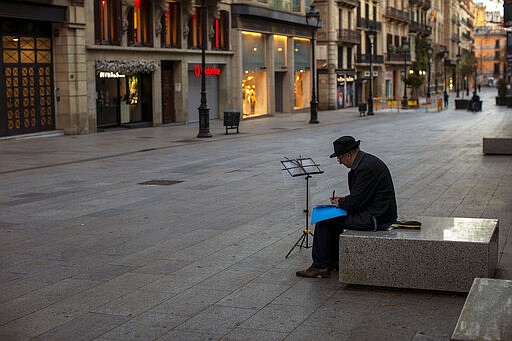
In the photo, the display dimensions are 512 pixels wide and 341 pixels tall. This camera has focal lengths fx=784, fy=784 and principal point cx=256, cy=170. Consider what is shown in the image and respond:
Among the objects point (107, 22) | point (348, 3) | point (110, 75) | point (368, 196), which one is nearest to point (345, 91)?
point (348, 3)

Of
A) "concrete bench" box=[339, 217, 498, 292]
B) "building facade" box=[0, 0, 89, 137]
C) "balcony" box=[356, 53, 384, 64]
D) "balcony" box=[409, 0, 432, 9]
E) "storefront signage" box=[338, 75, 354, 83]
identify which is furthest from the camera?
"balcony" box=[409, 0, 432, 9]

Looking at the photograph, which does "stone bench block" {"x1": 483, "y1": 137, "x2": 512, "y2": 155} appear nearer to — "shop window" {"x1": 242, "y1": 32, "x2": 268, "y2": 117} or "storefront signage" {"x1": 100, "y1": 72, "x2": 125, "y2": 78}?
"storefront signage" {"x1": 100, "y1": 72, "x2": 125, "y2": 78}

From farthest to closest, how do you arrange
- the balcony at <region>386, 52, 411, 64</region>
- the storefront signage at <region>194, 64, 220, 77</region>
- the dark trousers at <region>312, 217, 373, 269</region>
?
the balcony at <region>386, 52, 411, 64</region> → the storefront signage at <region>194, 64, 220, 77</region> → the dark trousers at <region>312, 217, 373, 269</region>

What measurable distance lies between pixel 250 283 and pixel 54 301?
6.21 ft

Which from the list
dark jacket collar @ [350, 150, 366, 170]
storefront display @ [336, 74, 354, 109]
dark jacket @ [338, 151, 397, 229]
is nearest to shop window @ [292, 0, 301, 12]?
storefront display @ [336, 74, 354, 109]

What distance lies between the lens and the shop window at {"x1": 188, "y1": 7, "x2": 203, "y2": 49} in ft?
130

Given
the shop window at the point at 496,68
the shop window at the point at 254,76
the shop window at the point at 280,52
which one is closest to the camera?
the shop window at the point at 254,76

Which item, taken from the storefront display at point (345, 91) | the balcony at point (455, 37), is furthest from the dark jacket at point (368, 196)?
the balcony at point (455, 37)

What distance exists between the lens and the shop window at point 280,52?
1943 inches

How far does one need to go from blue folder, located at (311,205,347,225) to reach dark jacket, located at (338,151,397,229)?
0.19 feet

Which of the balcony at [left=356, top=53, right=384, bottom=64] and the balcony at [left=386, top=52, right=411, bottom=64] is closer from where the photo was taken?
the balcony at [left=356, top=53, right=384, bottom=64]

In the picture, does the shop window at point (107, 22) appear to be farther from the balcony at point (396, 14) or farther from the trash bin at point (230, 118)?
the balcony at point (396, 14)

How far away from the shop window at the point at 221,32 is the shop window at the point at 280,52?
7.18 metres

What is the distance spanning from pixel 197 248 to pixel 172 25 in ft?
99.2
